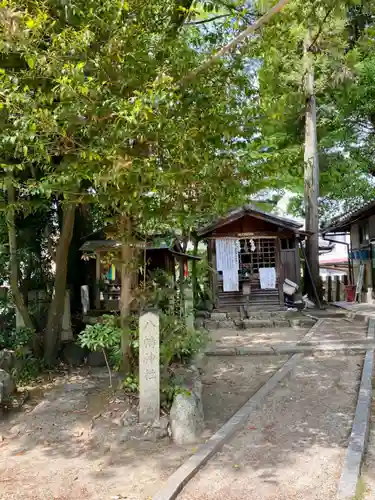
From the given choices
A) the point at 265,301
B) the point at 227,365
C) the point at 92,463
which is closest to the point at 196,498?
the point at 92,463

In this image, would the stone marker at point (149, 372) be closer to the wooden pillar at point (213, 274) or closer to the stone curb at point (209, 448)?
the stone curb at point (209, 448)

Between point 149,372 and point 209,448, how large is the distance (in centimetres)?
127

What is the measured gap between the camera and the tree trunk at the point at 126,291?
658 centimetres

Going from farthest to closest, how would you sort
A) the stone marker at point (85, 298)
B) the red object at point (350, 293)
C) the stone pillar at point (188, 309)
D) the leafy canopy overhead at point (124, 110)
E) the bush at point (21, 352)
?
the red object at point (350, 293)
the stone marker at point (85, 298)
the stone pillar at point (188, 309)
the bush at point (21, 352)
the leafy canopy overhead at point (124, 110)

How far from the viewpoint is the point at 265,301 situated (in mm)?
18000

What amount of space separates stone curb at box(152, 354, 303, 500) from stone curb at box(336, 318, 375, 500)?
1432 mm

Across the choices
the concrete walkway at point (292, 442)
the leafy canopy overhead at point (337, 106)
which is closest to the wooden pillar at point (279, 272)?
the leafy canopy overhead at point (337, 106)

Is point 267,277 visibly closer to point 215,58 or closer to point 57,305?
point 57,305

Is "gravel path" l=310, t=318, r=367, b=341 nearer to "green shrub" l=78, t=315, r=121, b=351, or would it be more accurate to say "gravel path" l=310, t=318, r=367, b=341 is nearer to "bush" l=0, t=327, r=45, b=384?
"bush" l=0, t=327, r=45, b=384

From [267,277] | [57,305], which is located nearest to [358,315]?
[267,277]

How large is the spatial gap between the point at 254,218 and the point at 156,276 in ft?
33.0

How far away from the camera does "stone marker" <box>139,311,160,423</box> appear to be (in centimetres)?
600

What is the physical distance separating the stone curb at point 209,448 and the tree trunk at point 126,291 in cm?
176

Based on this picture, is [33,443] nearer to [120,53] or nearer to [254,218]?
[120,53]
